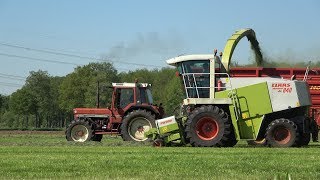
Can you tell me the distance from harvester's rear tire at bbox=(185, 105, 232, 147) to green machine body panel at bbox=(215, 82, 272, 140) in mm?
327

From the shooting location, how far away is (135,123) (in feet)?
79.2

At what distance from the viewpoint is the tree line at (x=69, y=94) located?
77000 mm

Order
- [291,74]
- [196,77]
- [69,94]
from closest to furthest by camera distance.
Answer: [196,77], [291,74], [69,94]

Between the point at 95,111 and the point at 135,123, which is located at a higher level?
the point at 95,111

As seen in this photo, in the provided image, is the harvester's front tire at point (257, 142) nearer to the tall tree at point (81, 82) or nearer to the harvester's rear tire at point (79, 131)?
the harvester's rear tire at point (79, 131)

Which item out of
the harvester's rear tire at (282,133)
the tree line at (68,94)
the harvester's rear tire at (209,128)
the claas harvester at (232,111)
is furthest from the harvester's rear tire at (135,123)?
the tree line at (68,94)

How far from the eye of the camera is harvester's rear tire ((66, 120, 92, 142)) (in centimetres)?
2514

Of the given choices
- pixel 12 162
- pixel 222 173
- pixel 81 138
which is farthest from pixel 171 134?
pixel 222 173

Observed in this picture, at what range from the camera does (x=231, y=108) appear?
19078mm

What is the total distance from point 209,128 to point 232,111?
0.91 metres

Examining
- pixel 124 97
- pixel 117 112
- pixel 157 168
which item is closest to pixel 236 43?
pixel 124 97

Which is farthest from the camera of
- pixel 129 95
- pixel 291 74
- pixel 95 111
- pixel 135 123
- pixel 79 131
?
pixel 95 111

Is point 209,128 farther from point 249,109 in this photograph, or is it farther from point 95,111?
point 95,111

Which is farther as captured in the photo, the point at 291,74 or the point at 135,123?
the point at 135,123
